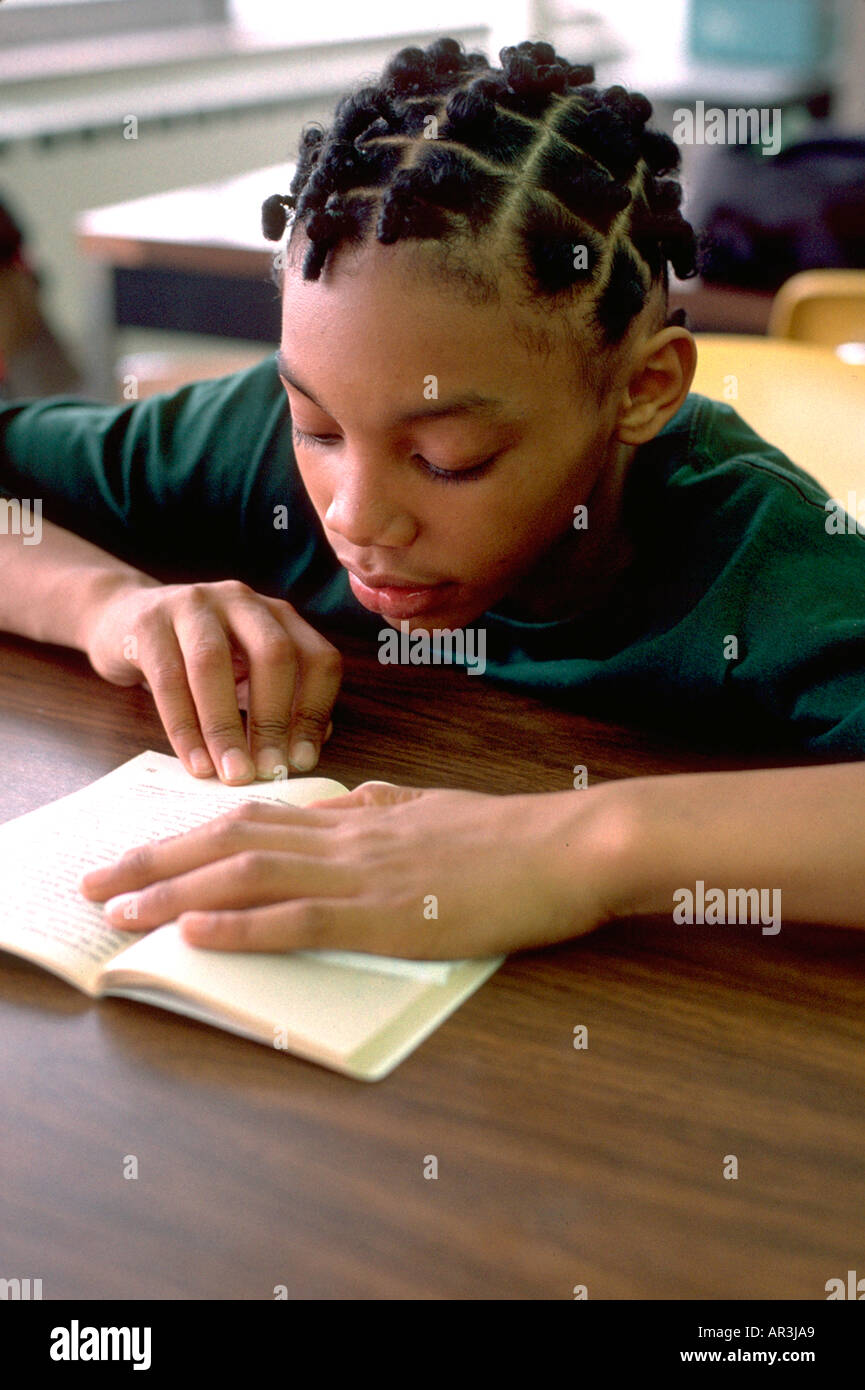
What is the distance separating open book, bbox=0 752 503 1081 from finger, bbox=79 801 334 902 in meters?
0.02

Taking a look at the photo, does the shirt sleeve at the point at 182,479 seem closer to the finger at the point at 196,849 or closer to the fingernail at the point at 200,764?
the fingernail at the point at 200,764

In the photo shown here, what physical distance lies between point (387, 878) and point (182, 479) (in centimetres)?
58

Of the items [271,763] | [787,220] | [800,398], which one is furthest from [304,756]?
[787,220]

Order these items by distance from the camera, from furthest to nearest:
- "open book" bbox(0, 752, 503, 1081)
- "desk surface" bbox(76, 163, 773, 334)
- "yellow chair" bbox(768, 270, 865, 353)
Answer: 1. "desk surface" bbox(76, 163, 773, 334)
2. "yellow chair" bbox(768, 270, 865, 353)
3. "open book" bbox(0, 752, 503, 1081)

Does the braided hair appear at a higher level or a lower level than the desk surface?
lower

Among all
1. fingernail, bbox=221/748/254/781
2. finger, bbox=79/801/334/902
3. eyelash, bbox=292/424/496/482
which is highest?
eyelash, bbox=292/424/496/482

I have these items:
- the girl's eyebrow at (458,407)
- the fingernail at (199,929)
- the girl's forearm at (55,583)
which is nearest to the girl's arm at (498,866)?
the fingernail at (199,929)

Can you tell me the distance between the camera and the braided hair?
762mm

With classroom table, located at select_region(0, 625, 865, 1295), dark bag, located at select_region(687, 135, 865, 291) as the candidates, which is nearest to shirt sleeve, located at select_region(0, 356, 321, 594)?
classroom table, located at select_region(0, 625, 865, 1295)

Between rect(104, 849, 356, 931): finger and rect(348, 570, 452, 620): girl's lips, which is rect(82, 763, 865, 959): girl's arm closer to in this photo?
rect(104, 849, 356, 931): finger

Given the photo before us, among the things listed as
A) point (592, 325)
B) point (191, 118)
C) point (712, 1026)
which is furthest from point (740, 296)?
point (191, 118)

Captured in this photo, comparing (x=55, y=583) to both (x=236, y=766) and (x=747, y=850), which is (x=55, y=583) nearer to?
(x=236, y=766)

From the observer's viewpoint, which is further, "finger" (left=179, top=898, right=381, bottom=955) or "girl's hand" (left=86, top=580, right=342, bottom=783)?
"girl's hand" (left=86, top=580, right=342, bottom=783)

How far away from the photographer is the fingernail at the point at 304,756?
0.82 meters
